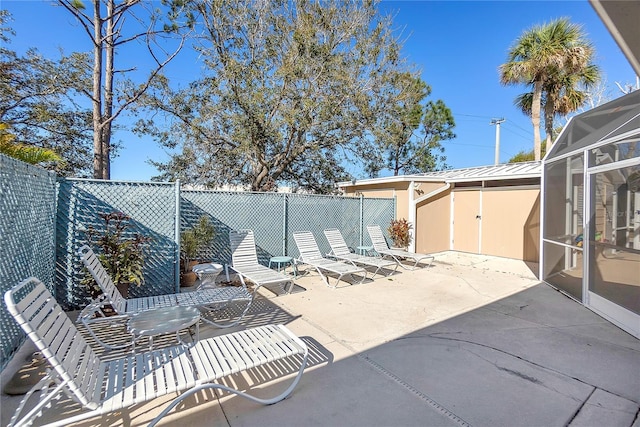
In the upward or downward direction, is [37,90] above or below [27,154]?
above

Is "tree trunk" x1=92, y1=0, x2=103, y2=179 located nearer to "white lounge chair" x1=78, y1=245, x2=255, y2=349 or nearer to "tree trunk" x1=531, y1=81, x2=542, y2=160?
"white lounge chair" x1=78, y1=245, x2=255, y2=349

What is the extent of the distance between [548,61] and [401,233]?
32.5ft

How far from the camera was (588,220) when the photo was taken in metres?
4.73

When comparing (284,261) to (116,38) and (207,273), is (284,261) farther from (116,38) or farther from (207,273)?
(116,38)

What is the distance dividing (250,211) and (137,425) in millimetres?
4968

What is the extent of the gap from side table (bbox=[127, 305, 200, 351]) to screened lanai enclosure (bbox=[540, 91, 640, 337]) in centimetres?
543

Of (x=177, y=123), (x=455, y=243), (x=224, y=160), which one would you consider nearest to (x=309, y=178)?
(x=224, y=160)

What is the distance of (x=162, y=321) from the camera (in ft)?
10.6

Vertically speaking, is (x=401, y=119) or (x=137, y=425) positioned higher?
(x=401, y=119)

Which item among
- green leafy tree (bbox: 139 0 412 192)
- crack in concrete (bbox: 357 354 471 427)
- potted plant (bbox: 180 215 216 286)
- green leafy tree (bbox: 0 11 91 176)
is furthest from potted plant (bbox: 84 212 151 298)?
green leafy tree (bbox: 139 0 412 192)

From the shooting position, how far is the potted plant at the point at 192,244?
19.1 ft

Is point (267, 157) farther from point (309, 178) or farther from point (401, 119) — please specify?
point (401, 119)

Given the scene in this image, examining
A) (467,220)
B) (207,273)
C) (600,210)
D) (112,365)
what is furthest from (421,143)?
(112,365)

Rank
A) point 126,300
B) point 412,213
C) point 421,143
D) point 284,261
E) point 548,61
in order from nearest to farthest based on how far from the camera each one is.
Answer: point 126,300 → point 284,261 → point 412,213 → point 548,61 → point 421,143
